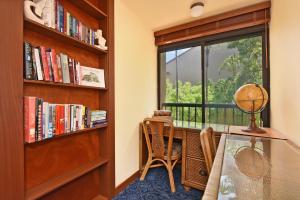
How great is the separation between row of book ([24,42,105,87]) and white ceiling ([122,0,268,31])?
1127mm

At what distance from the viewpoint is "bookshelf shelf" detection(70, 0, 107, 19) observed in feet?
4.51

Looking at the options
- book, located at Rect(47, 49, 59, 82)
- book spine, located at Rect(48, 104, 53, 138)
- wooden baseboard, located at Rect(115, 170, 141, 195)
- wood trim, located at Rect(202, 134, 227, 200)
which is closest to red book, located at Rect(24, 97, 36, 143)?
book spine, located at Rect(48, 104, 53, 138)

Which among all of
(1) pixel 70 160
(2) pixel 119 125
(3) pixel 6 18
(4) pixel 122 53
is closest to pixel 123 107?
(2) pixel 119 125

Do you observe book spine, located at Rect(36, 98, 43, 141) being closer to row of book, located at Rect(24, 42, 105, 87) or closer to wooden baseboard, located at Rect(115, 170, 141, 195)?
row of book, located at Rect(24, 42, 105, 87)

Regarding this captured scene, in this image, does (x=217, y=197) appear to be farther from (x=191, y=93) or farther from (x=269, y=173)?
(x=191, y=93)

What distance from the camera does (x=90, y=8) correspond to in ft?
4.82

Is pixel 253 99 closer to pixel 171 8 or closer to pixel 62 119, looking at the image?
pixel 171 8

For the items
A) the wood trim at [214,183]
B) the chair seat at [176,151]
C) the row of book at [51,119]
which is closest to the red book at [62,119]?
the row of book at [51,119]

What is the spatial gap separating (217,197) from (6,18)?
1.28 m

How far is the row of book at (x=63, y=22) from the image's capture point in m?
1.10

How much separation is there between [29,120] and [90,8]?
1.13 metres

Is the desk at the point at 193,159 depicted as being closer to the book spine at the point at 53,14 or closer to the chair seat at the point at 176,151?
the chair seat at the point at 176,151

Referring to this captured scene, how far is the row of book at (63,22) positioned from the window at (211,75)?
152cm

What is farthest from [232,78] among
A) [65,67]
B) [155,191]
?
[65,67]
